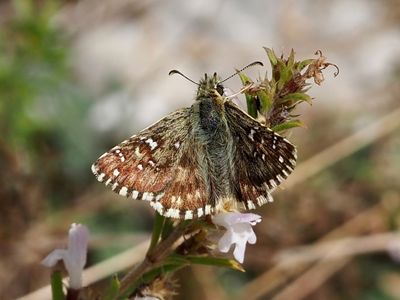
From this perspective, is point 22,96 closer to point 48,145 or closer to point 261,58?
point 48,145

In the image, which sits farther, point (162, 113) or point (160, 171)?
point (162, 113)

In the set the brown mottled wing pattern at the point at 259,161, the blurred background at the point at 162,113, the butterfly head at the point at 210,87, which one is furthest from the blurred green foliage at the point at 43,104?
the brown mottled wing pattern at the point at 259,161

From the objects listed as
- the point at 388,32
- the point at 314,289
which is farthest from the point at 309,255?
the point at 388,32

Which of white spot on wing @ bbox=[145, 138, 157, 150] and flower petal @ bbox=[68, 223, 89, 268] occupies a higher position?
white spot on wing @ bbox=[145, 138, 157, 150]

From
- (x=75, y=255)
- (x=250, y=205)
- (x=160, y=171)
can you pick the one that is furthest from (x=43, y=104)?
(x=250, y=205)

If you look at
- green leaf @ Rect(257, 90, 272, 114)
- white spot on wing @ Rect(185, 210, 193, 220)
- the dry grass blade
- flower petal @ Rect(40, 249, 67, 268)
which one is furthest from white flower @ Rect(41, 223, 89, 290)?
the dry grass blade

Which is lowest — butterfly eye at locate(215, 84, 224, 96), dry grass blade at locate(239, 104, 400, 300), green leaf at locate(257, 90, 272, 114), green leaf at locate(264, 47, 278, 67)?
green leaf at locate(257, 90, 272, 114)

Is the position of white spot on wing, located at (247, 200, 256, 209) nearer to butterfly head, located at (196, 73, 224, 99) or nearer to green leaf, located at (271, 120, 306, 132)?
green leaf, located at (271, 120, 306, 132)

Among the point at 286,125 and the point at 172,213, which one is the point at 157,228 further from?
the point at 286,125
